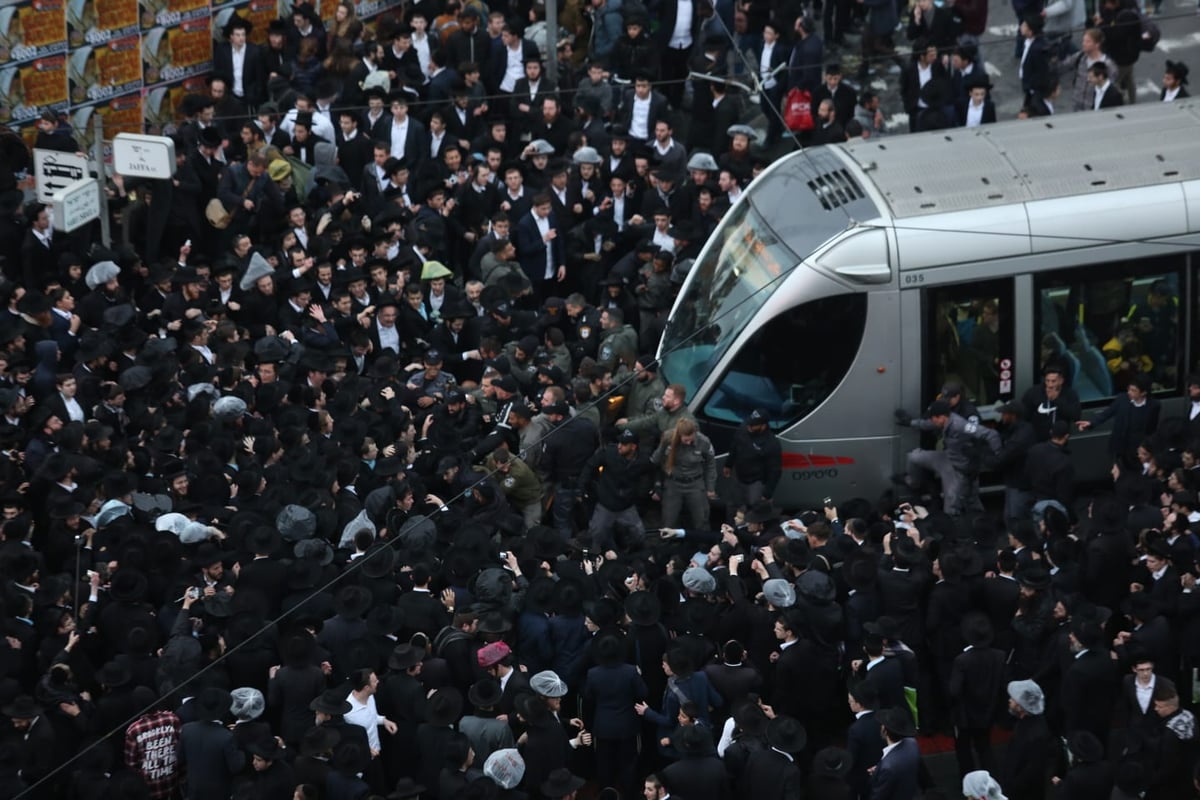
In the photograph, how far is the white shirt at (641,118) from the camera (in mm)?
19344

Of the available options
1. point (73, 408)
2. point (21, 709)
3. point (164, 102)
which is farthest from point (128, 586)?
point (164, 102)

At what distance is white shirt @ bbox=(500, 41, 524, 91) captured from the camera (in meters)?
20.1

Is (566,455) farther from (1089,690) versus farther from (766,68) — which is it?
(766,68)

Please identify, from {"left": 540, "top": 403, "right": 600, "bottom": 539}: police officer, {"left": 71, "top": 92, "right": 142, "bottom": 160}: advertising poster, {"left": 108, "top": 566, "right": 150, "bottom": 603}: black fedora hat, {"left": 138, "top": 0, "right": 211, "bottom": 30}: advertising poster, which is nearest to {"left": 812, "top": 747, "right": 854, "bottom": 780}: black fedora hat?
{"left": 540, "top": 403, "right": 600, "bottom": 539}: police officer

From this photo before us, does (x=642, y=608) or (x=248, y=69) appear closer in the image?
(x=642, y=608)

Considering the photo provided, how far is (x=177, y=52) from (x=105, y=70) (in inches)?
34.7

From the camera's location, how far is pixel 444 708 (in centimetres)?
1098

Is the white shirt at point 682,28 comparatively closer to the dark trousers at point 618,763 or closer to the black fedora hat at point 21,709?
A: the dark trousers at point 618,763

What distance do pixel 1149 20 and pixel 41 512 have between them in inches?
508

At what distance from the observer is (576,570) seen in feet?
40.8

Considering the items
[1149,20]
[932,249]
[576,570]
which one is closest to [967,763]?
[576,570]

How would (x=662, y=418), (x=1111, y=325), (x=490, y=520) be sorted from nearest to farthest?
(x=490, y=520) < (x=662, y=418) < (x=1111, y=325)

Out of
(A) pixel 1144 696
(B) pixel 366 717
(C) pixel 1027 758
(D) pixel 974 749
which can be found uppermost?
(B) pixel 366 717

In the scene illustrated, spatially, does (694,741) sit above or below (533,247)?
below
